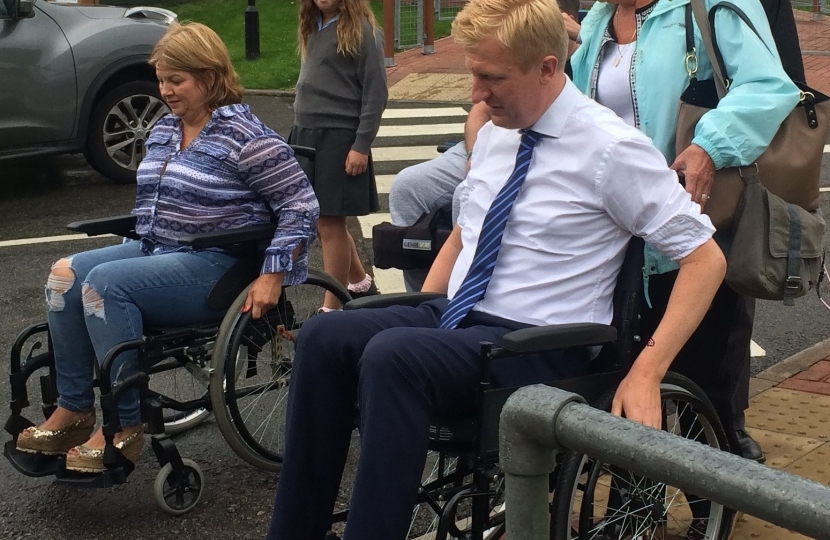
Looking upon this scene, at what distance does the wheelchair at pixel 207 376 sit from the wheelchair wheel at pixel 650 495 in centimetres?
125

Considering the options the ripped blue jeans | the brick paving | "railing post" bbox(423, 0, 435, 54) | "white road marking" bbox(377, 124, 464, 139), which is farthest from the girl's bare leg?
"railing post" bbox(423, 0, 435, 54)

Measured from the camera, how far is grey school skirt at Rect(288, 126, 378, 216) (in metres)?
5.27

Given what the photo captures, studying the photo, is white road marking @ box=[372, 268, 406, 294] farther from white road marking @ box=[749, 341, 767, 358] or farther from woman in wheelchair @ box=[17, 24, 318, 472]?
woman in wheelchair @ box=[17, 24, 318, 472]

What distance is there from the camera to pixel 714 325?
344 cm

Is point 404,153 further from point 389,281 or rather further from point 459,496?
point 459,496

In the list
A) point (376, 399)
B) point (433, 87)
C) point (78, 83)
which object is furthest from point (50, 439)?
point (433, 87)

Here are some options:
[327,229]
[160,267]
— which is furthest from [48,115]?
[160,267]

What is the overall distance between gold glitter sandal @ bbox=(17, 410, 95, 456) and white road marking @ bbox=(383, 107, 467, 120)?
26.1 feet

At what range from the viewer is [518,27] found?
269 centimetres

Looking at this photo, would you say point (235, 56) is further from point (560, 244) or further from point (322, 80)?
point (560, 244)

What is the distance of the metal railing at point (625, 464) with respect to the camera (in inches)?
47.3

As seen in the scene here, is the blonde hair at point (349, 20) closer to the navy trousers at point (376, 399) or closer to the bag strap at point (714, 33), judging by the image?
the bag strap at point (714, 33)

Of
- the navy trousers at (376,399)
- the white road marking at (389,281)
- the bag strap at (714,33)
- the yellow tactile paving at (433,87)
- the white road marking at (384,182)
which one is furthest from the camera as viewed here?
the yellow tactile paving at (433,87)

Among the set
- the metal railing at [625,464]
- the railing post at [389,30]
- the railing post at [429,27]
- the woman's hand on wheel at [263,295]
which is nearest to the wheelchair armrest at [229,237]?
the woman's hand on wheel at [263,295]
